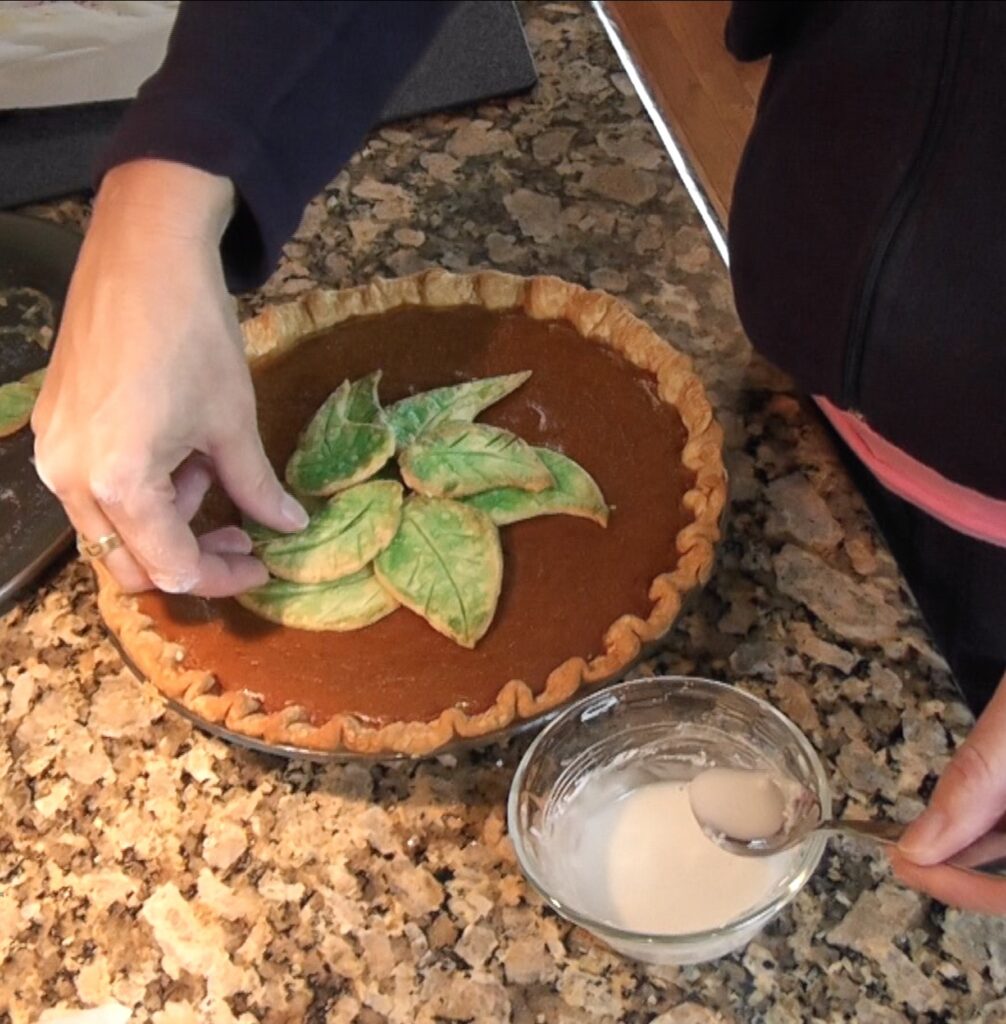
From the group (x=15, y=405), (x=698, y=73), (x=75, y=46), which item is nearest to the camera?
(x=15, y=405)

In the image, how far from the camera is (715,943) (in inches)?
22.3

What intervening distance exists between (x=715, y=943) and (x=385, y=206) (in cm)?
70

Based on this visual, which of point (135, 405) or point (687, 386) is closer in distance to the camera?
point (135, 405)

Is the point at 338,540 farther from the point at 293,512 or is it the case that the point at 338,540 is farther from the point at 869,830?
the point at 869,830

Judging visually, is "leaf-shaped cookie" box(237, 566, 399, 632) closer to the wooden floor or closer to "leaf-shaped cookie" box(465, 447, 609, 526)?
"leaf-shaped cookie" box(465, 447, 609, 526)

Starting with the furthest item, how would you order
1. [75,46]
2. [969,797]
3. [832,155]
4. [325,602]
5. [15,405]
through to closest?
[75,46], [15,405], [325,602], [832,155], [969,797]

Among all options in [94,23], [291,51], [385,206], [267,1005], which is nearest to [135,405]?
[291,51]

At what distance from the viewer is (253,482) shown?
26.2 inches

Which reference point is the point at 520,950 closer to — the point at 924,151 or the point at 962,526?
the point at 962,526

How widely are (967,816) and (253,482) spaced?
40 centimetres

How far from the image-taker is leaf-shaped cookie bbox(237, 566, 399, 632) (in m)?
0.73

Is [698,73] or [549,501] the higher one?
[549,501]

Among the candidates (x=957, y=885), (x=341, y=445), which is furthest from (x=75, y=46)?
(x=957, y=885)

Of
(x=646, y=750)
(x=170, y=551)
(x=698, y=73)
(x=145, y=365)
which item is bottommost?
(x=698, y=73)
